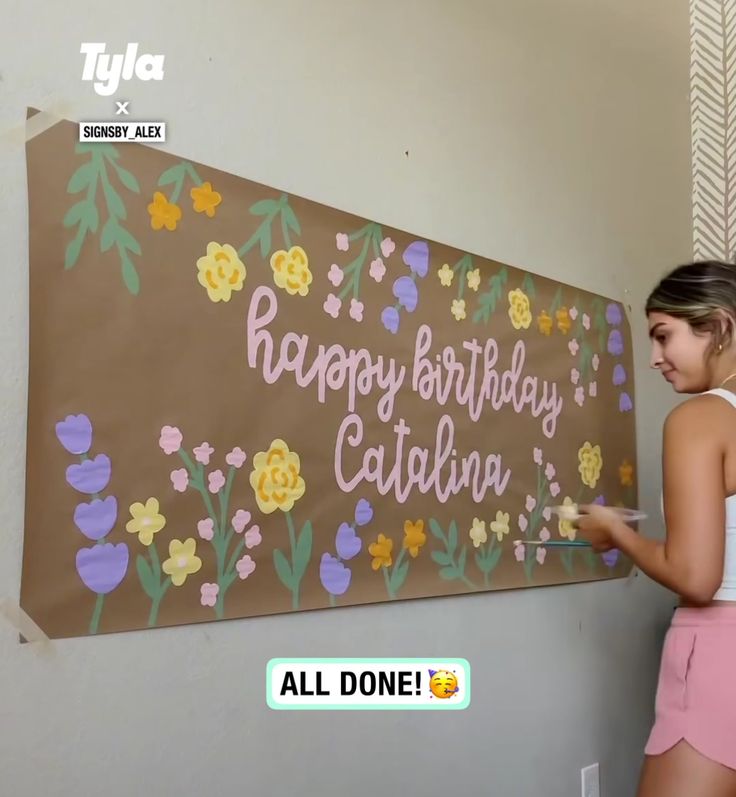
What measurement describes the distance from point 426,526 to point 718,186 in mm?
1492

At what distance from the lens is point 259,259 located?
118 cm

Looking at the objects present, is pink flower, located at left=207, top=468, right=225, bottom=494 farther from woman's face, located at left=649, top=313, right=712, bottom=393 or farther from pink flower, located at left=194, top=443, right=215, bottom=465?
woman's face, located at left=649, top=313, right=712, bottom=393

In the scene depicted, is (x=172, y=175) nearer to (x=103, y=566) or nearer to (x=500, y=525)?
(x=103, y=566)

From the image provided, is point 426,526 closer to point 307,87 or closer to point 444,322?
point 444,322

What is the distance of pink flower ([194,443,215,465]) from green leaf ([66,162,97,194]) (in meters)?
0.34

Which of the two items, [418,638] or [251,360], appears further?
[418,638]

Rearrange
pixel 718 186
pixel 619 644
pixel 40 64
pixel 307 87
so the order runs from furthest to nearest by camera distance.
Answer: pixel 718 186 < pixel 619 644 < pixel 307 87 < pixel 40 64

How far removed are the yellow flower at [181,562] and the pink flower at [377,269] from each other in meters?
0.50

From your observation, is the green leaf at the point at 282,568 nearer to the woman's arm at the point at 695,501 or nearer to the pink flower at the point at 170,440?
the pink flower at the point at 170,440

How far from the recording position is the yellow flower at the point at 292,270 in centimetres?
120

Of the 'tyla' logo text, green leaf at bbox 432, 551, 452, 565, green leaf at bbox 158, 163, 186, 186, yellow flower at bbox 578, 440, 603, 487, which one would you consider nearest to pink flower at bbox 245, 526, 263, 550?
green leaf at bbox 432, 551, 452, 565

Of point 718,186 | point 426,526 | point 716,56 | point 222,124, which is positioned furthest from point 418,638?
point 716,56

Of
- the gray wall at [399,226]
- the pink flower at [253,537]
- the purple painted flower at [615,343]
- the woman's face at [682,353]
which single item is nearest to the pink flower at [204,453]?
the pink flower at [253,537]

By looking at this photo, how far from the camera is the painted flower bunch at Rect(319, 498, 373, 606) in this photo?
1235 mm
